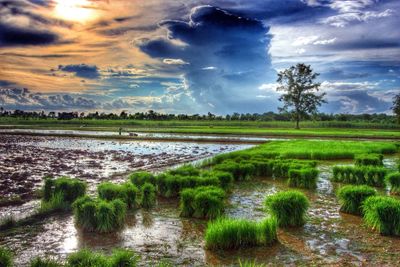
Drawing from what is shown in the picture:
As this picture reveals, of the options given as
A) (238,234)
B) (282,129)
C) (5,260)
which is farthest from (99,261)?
(282,129)

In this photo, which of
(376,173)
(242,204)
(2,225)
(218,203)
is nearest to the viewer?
(2,225)

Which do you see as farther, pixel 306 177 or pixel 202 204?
pixel 306 177

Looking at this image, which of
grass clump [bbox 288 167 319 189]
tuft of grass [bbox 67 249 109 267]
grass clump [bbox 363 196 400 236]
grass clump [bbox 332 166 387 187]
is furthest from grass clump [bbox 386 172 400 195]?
tuft of grass [bbox 67 249 109 267]

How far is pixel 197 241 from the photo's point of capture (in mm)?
9188

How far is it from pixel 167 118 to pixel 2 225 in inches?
5198

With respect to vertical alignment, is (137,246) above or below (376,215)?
below

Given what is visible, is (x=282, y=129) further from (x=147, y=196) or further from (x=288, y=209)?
(x=288, y=209)

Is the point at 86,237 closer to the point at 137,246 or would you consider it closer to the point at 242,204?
the point at 137,246

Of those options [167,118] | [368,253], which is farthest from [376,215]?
[167,118]

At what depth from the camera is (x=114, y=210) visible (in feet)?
33.4

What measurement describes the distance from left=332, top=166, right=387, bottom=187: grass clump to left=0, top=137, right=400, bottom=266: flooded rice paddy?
6.31 m

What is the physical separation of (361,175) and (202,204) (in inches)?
410

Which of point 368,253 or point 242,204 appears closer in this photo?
point 368,253

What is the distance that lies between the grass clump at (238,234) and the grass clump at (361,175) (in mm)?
10491
